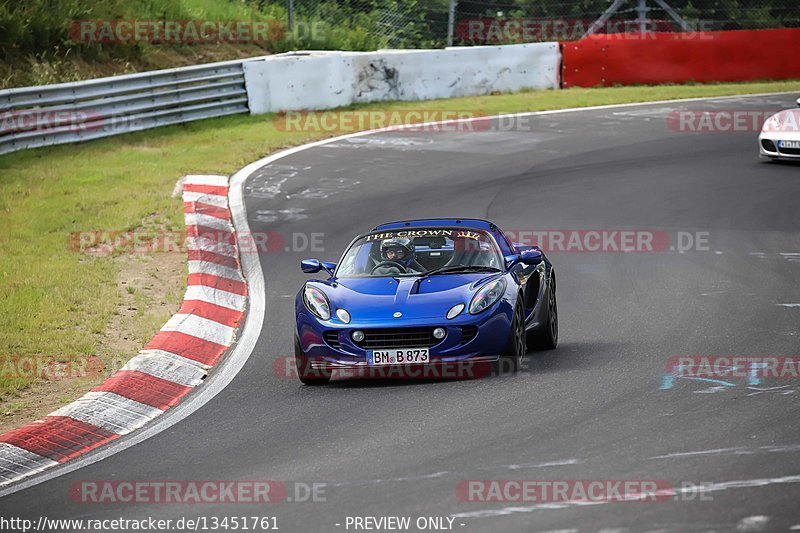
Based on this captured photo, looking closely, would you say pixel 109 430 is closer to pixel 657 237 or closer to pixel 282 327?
pixel 282 327

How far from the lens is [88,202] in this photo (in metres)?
15.7

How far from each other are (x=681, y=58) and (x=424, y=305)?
885 inches

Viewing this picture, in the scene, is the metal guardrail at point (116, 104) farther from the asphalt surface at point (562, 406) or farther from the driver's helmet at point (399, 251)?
the driver's helmet at point (399, 251)

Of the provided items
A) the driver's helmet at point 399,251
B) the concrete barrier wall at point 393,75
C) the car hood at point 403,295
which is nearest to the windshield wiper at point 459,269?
the car hood at point 403,295

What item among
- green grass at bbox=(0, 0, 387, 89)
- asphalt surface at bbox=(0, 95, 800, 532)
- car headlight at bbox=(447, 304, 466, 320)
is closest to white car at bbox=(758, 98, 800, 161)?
asphalt surface at bbox=(0, 95, 800, 532)

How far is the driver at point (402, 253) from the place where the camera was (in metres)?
9.75

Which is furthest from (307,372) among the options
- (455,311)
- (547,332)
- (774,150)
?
(774,150)

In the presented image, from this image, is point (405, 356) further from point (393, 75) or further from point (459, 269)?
point (393, 75)

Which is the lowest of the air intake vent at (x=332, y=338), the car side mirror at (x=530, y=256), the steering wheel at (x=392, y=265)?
the air intake vent at (x=332, y=338)

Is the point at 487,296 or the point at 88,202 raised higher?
the point at 487,296

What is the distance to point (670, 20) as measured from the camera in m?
28.8

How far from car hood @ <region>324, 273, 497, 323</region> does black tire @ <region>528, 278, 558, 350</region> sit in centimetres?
73

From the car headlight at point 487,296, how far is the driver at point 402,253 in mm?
744

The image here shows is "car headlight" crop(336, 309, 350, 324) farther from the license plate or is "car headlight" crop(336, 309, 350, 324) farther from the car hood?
the license plate
